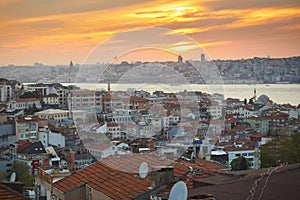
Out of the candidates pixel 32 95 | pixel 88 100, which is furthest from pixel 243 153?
pixel 32 95

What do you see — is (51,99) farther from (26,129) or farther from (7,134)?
(26,129)

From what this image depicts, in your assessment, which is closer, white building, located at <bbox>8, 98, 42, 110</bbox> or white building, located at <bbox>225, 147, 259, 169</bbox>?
white building, located at <bbox>225, 147, 259, 169</bbox>

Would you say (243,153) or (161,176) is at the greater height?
(161,176)

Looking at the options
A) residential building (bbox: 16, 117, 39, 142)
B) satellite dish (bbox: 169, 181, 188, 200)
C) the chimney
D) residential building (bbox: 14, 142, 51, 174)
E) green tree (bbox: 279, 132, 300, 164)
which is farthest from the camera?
residential building (bbox: 16, 117, 39, 142)

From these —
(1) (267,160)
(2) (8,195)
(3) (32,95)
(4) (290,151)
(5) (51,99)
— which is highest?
(3) (32,95)

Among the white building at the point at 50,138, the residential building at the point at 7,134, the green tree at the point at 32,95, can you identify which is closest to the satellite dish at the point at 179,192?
the white building at the point at 50,138

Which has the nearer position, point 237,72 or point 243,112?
point 243,112

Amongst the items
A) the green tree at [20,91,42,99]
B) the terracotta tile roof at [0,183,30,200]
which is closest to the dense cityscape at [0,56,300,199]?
the green tree at [20,91,42,99]

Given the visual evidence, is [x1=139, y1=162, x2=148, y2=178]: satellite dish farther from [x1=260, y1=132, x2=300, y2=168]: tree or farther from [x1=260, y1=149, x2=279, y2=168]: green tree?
[x1=260, y1=149, x2=279, y2=168]: green tree
